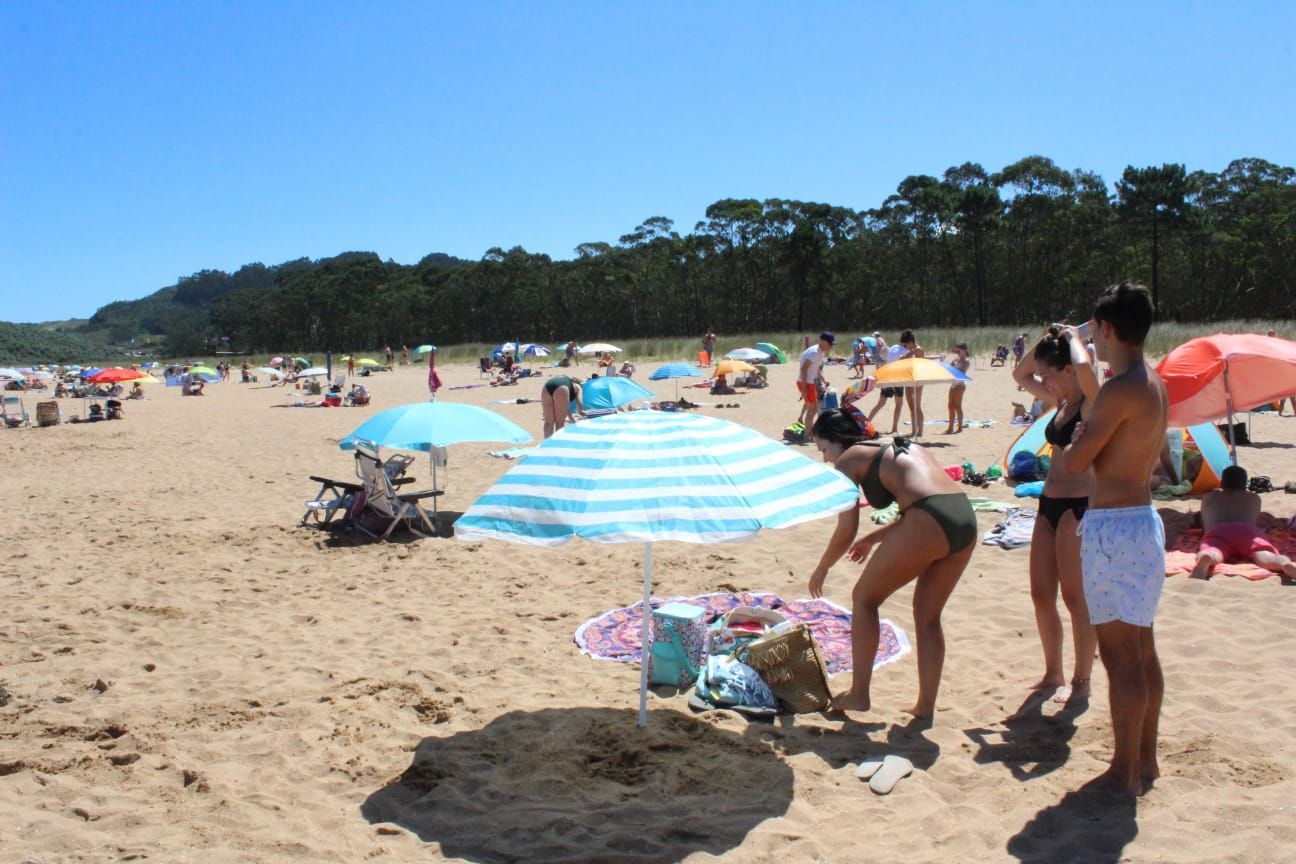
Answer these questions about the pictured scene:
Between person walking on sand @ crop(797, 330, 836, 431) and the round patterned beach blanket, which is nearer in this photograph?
the round patterned beach blanket

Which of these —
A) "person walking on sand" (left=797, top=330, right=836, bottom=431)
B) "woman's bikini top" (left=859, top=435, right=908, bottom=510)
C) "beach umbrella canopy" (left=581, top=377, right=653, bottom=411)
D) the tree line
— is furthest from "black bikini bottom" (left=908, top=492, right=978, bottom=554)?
the tree line

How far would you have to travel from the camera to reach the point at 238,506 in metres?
10.0

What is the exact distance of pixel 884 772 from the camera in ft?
11.7

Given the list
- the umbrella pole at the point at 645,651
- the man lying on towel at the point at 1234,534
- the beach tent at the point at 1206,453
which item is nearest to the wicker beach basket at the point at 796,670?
the umbrella pole at the point at 645,651

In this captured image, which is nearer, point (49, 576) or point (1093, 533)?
point (1093, 533)

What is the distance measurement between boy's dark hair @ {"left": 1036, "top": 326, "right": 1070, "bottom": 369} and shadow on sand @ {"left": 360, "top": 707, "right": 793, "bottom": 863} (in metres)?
2.06

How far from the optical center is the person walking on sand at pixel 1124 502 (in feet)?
10.3

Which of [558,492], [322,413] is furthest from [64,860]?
[322,413]

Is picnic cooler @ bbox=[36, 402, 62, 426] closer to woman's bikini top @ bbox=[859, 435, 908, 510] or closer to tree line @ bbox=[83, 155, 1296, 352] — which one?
woman's bikini top @ bbox=[859, 435, 908, 510]

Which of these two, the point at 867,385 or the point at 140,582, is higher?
the point at 867,385

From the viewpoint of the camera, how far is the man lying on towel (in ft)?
19.7

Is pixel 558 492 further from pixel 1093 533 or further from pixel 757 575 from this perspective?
pixel 757 575

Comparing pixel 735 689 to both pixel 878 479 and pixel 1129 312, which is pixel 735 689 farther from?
pixel 1129 312

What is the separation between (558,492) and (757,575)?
3511mm
